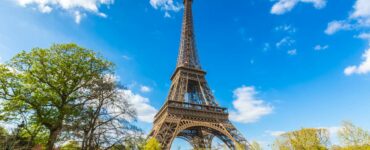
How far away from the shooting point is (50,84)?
15.6 meters

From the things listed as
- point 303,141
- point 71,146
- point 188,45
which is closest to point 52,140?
point 71,146

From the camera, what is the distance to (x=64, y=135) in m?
12.8

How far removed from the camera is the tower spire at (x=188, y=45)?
44.9 metres

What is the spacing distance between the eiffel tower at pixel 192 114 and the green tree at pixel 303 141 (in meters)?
7.24

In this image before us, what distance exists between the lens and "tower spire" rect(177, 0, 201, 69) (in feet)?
147

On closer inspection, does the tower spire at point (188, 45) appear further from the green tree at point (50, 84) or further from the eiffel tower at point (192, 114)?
the green tree at point (50, 84)

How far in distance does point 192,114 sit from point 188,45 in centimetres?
1741

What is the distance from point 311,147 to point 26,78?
25.7m

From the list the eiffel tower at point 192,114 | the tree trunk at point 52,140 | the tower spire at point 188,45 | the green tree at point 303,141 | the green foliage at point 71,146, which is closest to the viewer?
the green foliage at point 71,146

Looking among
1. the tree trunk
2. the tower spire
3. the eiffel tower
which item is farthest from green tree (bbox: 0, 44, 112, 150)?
the tower spire

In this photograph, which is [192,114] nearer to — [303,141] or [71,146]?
[303,141]

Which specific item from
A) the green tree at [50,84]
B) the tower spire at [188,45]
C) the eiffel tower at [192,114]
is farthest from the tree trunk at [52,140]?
the tower spire at [188,45]

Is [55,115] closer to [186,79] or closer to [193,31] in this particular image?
[186,79]

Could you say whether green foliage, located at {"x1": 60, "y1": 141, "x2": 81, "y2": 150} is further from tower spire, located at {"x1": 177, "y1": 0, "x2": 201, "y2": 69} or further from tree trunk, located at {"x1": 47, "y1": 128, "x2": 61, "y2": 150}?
tower spire, located at {"x1": 177, "y1": 0, "x2": 201, "y2": 69}
